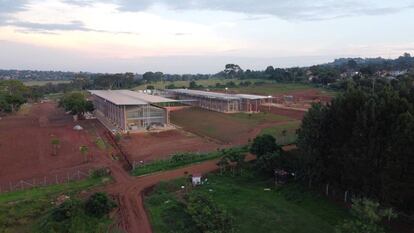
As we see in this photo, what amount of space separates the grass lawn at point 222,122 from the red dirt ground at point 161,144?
264 centimetres

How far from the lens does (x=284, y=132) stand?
4072cm

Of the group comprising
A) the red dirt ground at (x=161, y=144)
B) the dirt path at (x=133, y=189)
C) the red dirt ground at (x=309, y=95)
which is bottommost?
the dirt path at (x=133, y=189)

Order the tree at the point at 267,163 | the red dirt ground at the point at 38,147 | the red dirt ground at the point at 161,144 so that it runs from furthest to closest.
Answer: the red dirt ground at the point at 161,144, the red dirt ground at the point at 38,147, the tree at the point at 267,163

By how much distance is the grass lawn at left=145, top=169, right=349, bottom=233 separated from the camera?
19.2m

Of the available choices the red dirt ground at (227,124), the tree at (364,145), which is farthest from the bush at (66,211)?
the red dirt ground at (227,124)

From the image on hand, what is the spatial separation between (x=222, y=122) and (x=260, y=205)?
110ft

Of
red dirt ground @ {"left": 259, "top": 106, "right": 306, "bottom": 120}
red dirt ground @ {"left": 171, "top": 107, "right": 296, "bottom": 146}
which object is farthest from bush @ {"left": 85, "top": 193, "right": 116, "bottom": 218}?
red dirt ground @ {"left": 259, "top": 106, "right": 306, "bottom": 120}

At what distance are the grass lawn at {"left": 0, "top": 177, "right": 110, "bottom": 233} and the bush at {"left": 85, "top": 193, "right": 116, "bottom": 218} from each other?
80 cm

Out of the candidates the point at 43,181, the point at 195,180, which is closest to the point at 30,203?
the point at 43,181

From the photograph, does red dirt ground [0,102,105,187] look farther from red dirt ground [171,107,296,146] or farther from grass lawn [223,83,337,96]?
grass lawn [223,83,337,96]

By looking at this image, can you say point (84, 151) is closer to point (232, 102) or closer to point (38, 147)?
point (38, 147)

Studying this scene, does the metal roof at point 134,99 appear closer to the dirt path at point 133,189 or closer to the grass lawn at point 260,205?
the dirt path at point 133,189

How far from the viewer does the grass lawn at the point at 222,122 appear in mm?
46156

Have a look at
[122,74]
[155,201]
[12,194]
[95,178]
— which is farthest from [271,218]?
[122,74]
